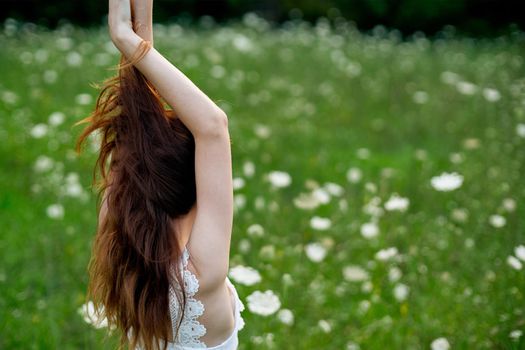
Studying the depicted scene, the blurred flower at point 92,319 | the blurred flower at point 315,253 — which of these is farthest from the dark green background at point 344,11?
the blurred flower at point 92,319

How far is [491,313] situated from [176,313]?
1.65 meters

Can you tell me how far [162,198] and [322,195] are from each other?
80.5 inches

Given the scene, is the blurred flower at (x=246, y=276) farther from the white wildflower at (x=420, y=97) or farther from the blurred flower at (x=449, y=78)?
the blurred flower at (x=449, y=78)

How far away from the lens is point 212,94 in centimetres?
645

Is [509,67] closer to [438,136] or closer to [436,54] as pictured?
[438,136]

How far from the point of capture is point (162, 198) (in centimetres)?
162

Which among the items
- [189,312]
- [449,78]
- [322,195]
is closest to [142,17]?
[189,312]

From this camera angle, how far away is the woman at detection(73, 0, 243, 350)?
1.53 m

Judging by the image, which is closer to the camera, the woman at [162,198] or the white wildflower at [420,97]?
the woman at [162,198]

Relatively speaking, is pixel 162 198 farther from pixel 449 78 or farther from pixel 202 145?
pixel 449 78

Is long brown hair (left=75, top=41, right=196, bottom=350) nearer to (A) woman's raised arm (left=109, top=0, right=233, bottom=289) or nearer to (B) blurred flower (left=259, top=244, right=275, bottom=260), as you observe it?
(A) woman's raised arm (left=109, top=0, right=233, bottom=289)

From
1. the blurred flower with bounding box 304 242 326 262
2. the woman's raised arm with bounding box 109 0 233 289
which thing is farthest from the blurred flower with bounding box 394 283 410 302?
the woman's raised arm with bounding box 109 0 233 289

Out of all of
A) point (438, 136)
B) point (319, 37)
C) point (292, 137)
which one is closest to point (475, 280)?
point (292, 137)

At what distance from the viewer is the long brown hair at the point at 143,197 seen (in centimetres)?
159
